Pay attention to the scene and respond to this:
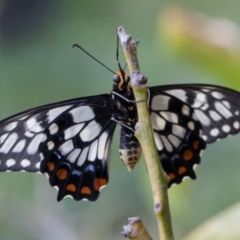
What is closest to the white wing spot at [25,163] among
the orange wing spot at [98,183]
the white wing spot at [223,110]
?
the orange wing spot at [98,183]

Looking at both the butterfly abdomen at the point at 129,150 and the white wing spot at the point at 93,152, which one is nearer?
the butterfly abdomen at the point at 129,150

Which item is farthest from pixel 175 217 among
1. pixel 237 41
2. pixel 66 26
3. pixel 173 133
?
pixel 66 26

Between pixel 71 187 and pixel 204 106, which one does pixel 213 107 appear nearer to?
pixel 204 106

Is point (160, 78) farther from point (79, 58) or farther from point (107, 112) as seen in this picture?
point (107, 112)

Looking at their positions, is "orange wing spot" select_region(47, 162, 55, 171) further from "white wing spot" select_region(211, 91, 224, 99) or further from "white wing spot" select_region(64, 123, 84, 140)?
"white wing spot" select_region(211, 91, 224, 99)

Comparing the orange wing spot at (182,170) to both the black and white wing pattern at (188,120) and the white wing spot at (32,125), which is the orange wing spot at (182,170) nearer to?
the black and white wing pattern at (188,120)

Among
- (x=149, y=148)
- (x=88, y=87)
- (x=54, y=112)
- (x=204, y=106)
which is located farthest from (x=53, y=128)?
(x=88, y=87)

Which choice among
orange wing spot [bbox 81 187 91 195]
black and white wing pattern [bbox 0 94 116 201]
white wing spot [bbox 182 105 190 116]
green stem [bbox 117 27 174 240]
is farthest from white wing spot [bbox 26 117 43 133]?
green stem [bbox 117 27 174 240]
